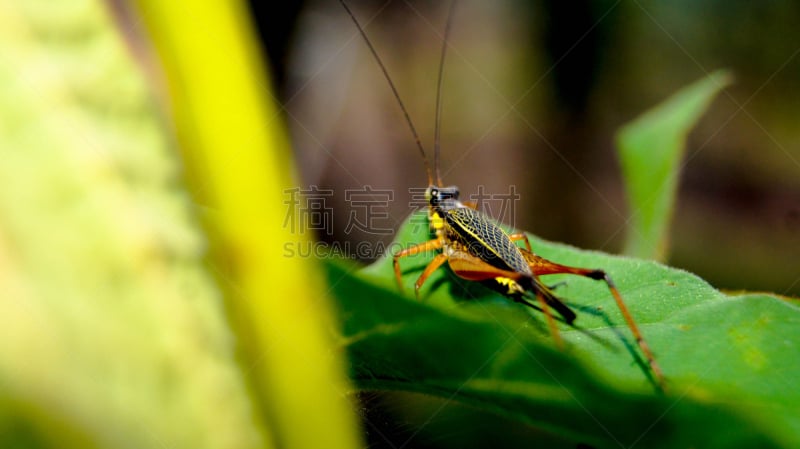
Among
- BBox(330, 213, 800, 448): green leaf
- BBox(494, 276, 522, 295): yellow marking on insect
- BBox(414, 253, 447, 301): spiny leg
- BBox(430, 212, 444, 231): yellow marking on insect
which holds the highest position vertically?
BBox(430, 212, 444, 231): yellow marking on insect

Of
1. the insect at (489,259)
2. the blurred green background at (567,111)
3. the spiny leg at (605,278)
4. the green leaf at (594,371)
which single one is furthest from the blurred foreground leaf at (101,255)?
the blurred green background at (567,111)

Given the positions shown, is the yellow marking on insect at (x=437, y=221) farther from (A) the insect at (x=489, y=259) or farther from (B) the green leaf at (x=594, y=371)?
(B) the green leaf at (x=594, y=371)

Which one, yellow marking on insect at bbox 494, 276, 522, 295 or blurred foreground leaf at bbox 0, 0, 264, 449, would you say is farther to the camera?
yellow marking on insect at bbox 494, 276, 522, 295

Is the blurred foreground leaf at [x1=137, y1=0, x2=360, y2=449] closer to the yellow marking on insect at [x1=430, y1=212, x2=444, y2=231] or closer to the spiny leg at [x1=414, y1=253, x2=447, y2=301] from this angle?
the spiny leg at [x1=414, y1=253, x2=447, y2=301]

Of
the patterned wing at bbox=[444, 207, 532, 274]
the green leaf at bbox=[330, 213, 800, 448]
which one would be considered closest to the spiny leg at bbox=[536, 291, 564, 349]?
the green leaf at bbox=[330, 213, 800, 448]

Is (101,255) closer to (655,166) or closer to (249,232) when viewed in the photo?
(249,232)

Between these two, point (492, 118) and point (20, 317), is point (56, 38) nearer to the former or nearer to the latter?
point (20, 317)
